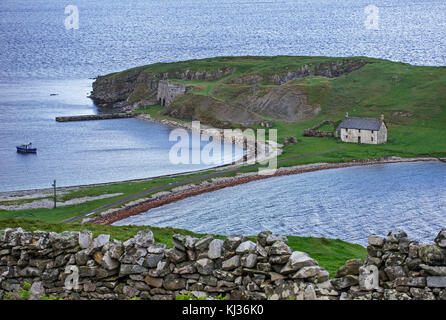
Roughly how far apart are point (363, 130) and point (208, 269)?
373ft

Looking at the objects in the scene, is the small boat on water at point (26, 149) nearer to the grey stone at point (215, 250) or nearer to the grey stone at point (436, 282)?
the grey stone at point (215, 250)

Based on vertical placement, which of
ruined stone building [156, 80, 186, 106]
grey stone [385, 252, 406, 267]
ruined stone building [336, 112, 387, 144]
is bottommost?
ruined stone building [336, 112, 387, 144]

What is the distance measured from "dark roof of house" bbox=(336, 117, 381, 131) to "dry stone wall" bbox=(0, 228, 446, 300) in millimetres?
112693

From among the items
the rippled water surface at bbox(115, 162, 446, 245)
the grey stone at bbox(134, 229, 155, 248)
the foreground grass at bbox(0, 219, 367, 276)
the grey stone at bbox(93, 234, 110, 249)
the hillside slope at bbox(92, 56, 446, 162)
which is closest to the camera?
the grey stone at bbox(134, 229, 155, 248)

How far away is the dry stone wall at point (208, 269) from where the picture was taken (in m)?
16.0

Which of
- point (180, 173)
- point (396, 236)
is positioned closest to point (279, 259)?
point (396, 236)

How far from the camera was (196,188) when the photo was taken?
98.3 m

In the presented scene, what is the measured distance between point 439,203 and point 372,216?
11948 millimetres

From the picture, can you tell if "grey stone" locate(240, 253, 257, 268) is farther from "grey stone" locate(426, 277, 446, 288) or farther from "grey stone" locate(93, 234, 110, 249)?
"grey stone" locate(426, 277, 446, 288)

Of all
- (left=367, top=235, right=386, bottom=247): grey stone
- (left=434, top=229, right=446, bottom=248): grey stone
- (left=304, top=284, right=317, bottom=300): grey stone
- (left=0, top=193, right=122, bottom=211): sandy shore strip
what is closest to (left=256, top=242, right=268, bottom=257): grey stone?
(left=304, top=284, right=317, bottom=300): grey stone

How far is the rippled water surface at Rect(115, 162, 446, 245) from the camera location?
76613 millimetres

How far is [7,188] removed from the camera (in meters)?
98.4

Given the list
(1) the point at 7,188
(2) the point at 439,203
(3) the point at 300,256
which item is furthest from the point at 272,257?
(1) the point at 7,188

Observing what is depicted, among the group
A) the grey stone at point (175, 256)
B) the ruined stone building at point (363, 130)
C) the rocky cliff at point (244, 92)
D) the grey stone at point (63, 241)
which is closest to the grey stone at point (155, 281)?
the grey stone at point (175, 256)
